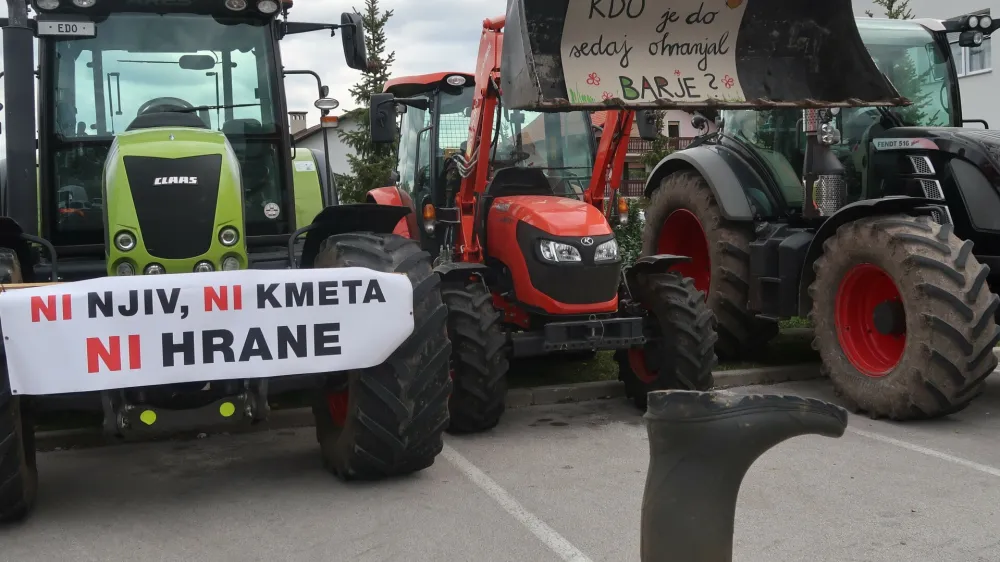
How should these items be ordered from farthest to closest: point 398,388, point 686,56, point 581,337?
point 686,56, point 581,337, point 398,388

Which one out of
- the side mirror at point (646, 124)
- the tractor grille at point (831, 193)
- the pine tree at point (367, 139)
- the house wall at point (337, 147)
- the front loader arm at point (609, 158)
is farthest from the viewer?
the house wall at point (337, 147)

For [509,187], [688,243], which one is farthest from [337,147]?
[509,187]

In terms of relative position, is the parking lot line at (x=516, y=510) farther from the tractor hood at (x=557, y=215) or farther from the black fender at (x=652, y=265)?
the black fender at (x=652, y=265)

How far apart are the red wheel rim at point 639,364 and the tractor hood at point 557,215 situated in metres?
0.94

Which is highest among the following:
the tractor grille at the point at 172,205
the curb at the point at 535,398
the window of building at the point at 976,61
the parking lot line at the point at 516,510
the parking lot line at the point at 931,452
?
the window of building at the point at 976,61

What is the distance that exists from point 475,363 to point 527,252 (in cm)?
95

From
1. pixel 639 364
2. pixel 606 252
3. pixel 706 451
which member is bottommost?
pixel 639 364

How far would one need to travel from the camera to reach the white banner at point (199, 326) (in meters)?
4.16

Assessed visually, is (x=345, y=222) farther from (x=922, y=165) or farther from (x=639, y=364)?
(x=922, y=165)

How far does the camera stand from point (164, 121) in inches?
209

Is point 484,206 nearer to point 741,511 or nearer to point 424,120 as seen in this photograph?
point 424,120

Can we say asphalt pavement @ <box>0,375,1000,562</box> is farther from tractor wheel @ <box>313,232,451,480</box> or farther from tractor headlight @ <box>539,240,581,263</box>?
tractor headlight @ <box>539,240,581,263</box>

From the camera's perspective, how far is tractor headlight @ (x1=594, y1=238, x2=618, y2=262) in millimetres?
6543

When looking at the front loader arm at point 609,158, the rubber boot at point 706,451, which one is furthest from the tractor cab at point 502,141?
the rubber boot at point 706,451
